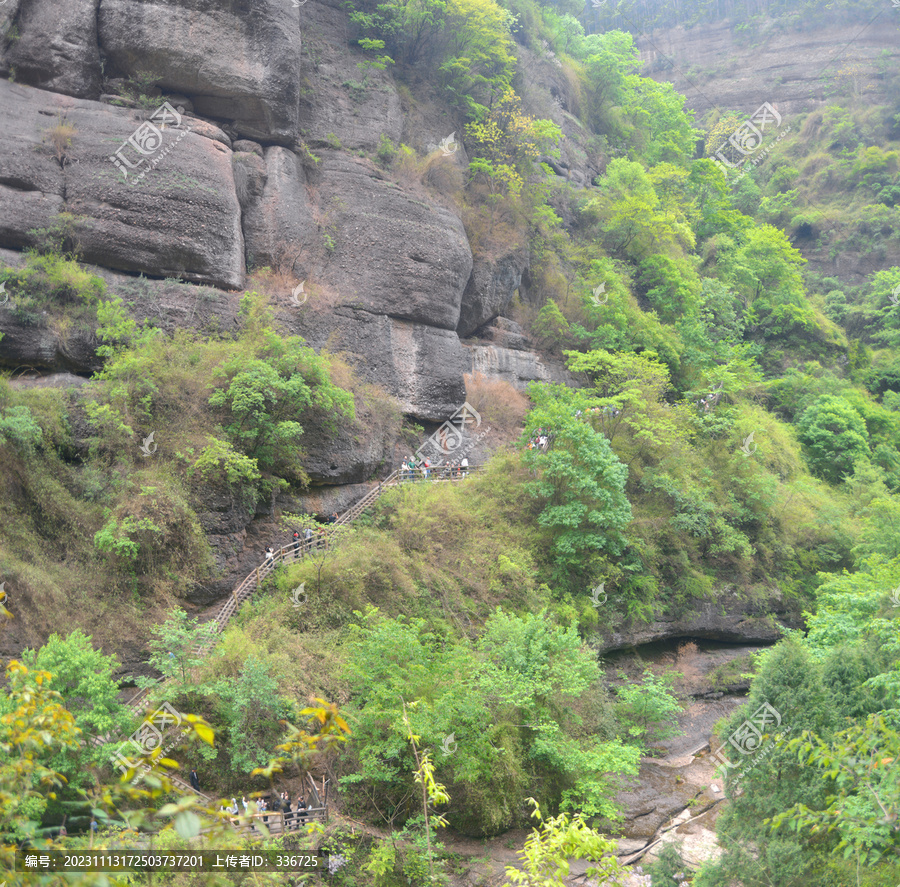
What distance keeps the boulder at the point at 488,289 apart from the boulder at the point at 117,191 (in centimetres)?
1016

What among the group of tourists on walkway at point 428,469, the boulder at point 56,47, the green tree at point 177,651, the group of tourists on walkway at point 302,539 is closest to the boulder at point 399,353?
the group of tourists on walkway at point 428,469

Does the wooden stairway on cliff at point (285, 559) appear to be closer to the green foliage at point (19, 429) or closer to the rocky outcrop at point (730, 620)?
the green foliage at point (19, 429)

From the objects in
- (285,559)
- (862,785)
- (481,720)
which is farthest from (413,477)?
(862,785)

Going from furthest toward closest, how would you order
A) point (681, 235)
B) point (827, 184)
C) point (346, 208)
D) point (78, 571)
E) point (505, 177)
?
point (827, 184) → point (681, 235) → point (505, 177) → point (346, 208) → point (78, 571)

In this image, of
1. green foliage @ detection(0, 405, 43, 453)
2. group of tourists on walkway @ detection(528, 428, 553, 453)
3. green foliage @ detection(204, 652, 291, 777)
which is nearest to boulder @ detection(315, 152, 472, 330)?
group of tourists on walkway @ detection(528, 428, 553, 453)

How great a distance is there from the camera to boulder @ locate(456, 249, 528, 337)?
2895 cm

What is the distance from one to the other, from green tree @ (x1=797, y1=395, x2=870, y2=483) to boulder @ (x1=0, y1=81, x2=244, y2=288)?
1049 inches

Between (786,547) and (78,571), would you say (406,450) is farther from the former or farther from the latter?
(786,547)

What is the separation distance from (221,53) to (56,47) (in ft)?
16.7

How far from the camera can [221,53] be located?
76.7ft

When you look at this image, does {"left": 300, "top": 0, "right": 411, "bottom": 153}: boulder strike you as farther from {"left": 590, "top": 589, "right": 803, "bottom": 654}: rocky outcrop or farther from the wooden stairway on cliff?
{"left": 590, "top": 589, "right": 803, "bottom": 654}: rocky outcrop

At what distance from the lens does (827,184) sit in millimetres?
49438

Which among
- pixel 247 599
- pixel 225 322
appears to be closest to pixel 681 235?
pixel 225 322

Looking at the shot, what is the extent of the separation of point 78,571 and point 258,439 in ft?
18.4
